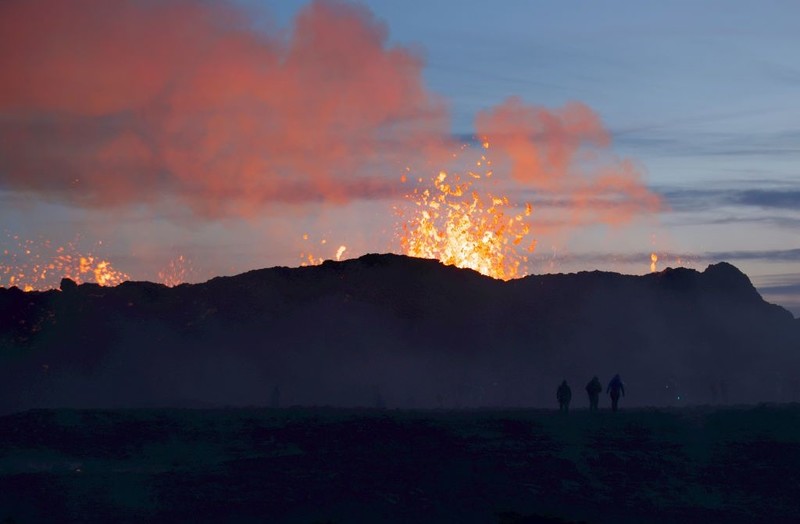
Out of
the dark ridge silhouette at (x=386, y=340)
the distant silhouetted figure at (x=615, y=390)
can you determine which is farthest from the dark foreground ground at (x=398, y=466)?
the dark ridge silhouette at (x=386, y=340)

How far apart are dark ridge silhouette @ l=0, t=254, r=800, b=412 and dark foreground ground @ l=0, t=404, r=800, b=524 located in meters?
56.5

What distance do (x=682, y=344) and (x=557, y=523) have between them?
101920 mm

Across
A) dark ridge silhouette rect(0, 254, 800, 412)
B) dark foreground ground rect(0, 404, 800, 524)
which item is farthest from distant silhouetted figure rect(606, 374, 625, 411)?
dark ridge silhouette rect(0, 254, 800, 412)

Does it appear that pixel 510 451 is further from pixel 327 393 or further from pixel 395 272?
→ pixel 395 272

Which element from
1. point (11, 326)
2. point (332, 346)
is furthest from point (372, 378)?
point (11, 326)

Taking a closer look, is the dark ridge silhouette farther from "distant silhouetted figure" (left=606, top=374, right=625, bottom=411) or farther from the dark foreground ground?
the dark foreground ground

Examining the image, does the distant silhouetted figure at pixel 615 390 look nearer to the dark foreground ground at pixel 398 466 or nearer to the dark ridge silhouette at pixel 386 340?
the dark foreground ground at pixel 398 466

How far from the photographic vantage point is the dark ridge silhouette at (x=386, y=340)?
11925cm

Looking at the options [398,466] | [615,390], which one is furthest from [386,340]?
[398,466]

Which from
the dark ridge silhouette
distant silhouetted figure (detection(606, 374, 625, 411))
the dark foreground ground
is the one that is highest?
the dark ridge silhouette

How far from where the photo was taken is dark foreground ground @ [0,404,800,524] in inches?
1731

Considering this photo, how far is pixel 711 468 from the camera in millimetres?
49812

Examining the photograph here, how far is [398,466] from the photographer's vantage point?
48.1 meters

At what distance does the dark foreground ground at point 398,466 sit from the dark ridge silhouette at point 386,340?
56544mm
